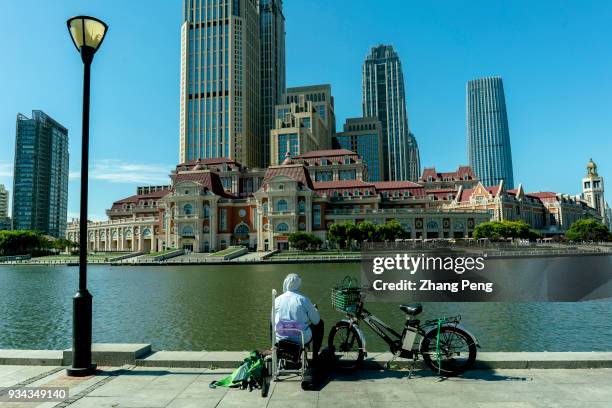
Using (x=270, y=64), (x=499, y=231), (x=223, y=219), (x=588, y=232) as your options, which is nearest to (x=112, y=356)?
(x=499, y=231)

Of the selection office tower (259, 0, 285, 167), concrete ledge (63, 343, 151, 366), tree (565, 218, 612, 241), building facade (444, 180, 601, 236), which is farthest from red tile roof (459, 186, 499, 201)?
concrete ledge (63, 343, 151, 366)

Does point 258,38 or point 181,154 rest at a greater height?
point 258,38

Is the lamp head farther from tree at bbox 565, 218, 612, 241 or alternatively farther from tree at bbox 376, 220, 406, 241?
tree at bbox 565, 218, 612, 241

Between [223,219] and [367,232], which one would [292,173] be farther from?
[367,232]

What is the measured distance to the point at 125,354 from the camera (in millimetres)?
9695

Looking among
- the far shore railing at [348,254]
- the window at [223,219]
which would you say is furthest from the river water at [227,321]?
the window at [223,219]

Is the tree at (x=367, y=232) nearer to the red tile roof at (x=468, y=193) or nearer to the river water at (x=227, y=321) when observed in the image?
the red tile roof at (x=468, y=193)

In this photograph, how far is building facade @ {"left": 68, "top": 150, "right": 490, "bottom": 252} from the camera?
103m

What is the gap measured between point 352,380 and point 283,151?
136 metres

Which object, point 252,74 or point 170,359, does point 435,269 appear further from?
point 252,74

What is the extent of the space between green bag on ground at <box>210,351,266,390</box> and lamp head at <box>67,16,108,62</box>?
7225 millimetres

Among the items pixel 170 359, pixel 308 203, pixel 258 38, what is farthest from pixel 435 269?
pixel 258 38

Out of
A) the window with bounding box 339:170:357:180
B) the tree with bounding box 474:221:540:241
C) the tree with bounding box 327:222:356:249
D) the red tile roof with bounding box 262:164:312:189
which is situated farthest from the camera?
the window with bounding box 339:170:357:180

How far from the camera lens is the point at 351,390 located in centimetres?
795
